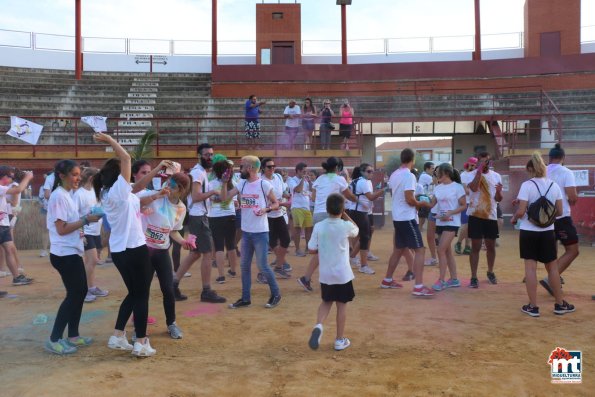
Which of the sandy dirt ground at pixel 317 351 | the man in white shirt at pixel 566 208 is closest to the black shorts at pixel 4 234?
the sandy dirt ground at pixel 317 351

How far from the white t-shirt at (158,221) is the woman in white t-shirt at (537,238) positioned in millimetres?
3634

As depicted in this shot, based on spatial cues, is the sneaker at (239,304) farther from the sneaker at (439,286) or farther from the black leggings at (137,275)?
the sneaker at (439,286)

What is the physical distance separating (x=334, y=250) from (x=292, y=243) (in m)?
7.55

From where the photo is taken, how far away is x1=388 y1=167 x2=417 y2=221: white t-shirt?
6.69 metres

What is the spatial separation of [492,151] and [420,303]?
48.9ft

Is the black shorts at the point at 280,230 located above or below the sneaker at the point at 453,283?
above

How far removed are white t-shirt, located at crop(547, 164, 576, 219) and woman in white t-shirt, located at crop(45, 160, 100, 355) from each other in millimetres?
5371

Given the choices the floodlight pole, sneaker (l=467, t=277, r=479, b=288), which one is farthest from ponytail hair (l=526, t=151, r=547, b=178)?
the floodlight pole

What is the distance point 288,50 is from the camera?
26.0 metres

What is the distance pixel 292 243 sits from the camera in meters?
12.3

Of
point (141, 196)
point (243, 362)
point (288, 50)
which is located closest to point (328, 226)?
point (243, 362)

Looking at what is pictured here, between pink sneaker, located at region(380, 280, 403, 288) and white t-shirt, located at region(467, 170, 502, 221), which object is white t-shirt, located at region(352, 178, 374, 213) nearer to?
pink sneaker, located at region(380, 280, 403, 288)

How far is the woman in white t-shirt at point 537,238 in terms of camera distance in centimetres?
567

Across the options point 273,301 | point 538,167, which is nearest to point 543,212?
point 538,167
